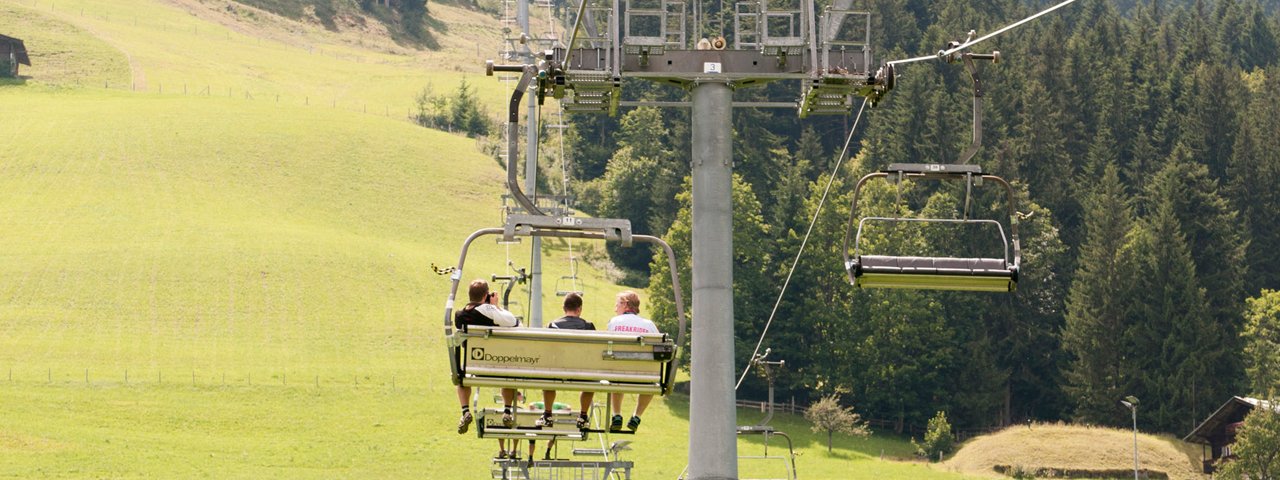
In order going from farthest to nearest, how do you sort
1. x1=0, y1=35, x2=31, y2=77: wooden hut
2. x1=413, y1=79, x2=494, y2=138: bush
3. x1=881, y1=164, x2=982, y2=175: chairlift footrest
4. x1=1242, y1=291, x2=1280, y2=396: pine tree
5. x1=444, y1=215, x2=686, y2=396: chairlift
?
x1=413, y1=79, x2=494, y2=138: bush → x1=0, y1=35, x2=31, y2=77: wooden hut → x1=1242, y1=291, x2=1280, y2=396: pine tree → x1=881, y1=164, x2=982, y2=175: chairlift footrest → x1=444, y1=215, x2=686, y2=396: chairlift

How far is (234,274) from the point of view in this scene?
291ft

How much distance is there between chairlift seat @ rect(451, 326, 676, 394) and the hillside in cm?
5621

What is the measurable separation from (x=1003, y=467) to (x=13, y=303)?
4134 centimetres

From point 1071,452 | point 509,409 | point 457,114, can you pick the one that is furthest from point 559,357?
point 457,114

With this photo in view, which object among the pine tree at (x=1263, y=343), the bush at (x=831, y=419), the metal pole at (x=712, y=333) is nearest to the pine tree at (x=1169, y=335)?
the pine tree at (x=1263, y=343)

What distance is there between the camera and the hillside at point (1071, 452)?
70.8 meters

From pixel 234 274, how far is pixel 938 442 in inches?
1312

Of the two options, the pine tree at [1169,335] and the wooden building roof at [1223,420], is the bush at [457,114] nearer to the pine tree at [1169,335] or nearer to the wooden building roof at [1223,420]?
the pine tree at [1169,335]

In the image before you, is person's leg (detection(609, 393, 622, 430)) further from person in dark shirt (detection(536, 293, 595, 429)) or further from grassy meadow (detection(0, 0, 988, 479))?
grassy meadow (detection(0, 0, 988, 479))

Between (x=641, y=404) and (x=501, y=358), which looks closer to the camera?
(x=501, y=358)

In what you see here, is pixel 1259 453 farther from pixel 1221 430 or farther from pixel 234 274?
pixel 234 274

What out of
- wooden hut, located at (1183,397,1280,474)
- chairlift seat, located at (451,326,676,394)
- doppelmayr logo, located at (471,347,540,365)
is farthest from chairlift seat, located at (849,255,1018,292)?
wooden hut, located at (1183,397,1280,474)

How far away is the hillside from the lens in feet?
232

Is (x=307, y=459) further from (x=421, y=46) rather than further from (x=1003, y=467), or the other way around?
(x=421, y=46)
